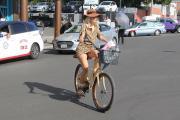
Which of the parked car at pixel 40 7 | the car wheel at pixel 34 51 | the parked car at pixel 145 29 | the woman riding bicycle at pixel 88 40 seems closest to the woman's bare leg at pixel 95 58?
the woman riding bicycle at pixel 88 40

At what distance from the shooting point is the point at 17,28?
1741cm

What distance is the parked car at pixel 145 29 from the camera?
42.1 metres

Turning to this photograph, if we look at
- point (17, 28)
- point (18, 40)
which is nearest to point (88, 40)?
point (18, 40)

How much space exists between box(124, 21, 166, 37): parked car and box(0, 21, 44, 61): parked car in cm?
2403

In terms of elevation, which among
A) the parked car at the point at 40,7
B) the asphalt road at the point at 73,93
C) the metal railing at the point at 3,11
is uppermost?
the parked car at the point at 40,7

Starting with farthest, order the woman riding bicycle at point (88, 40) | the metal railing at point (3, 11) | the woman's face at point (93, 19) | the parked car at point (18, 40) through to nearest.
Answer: the metal railing at point (3, 11)
the parked car at point (18, 40)
the woman's face at point (93, 19)
the woman riding bicycle at point (88, 40)

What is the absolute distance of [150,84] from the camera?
38.8ft

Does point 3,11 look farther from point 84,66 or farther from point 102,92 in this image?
point 102,92

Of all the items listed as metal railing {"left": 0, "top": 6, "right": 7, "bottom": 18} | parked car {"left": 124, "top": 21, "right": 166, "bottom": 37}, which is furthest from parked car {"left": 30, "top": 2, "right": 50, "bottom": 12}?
metal railing {"left": 0, "top": 6, "right": 7, "bottom": 18}

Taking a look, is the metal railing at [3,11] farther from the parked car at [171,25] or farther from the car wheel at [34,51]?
the parked car at [171,25]

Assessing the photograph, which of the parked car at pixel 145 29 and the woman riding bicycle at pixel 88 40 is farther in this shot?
the parked car at pixel 145 29

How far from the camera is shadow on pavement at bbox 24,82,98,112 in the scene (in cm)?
938

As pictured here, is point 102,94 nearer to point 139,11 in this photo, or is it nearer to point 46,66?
point 46,66

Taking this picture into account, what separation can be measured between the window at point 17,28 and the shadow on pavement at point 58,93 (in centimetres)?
576
